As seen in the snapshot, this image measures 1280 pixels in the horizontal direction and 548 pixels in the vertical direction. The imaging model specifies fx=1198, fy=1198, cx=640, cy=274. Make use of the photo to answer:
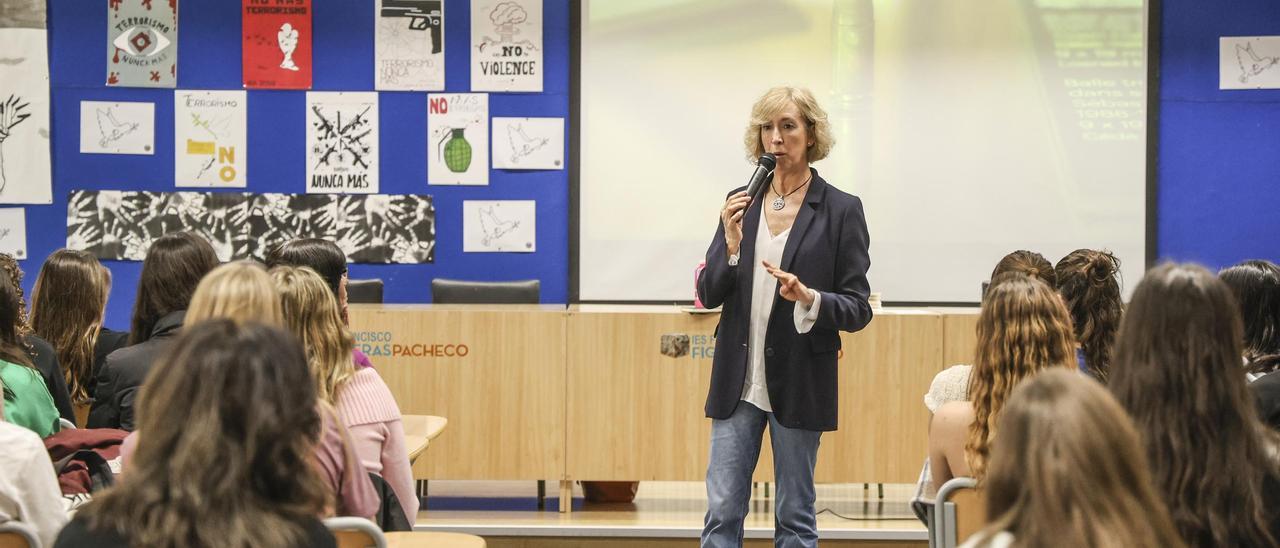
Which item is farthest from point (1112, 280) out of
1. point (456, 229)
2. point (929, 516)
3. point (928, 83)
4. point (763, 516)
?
point (456, 229)

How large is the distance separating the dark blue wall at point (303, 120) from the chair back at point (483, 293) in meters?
1.07

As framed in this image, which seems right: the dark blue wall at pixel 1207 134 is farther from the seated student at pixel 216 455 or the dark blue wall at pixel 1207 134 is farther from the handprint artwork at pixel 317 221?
the seated student at pixel 216 455

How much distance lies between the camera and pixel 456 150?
6.16m

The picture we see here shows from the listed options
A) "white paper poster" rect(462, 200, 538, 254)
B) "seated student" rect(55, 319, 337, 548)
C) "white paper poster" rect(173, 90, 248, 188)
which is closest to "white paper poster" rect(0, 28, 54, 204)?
"white paper poster" rect(173, 90, 248, 188)

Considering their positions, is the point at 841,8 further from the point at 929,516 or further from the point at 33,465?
the point at 33,465

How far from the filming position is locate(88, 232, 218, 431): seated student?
3.04 metres

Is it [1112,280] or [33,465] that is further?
[1112,280]

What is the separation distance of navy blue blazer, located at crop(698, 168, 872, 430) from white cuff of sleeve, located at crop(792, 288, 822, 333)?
0.02 meters

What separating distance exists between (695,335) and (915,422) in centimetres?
87

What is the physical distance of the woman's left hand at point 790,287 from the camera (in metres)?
2.70

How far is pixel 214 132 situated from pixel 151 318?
3.21m

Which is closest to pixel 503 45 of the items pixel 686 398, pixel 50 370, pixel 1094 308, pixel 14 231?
pixel 686 398

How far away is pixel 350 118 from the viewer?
20.2ft

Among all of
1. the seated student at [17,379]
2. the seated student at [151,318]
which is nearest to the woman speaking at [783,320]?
the seated student at [151,318]
